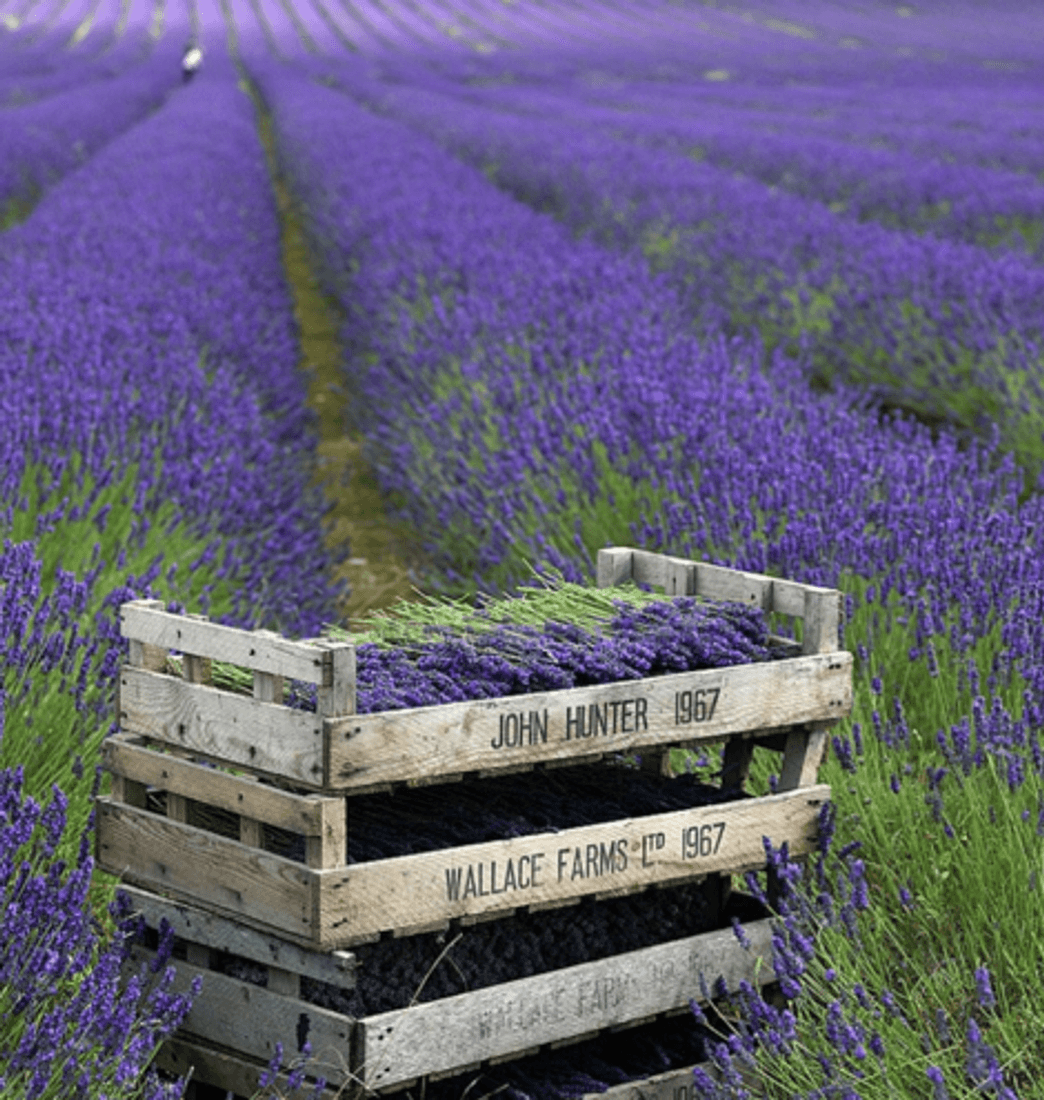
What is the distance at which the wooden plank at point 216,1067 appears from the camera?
2.22m

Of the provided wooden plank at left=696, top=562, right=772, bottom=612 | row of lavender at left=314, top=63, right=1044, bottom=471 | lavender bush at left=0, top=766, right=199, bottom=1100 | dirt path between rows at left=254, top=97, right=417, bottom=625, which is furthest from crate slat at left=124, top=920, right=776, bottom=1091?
row of lavender at left=314, top=63, right=1044, bottom=471

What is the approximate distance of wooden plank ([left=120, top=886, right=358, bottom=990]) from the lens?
2123 millimetres

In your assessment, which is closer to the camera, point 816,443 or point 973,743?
point 973,743

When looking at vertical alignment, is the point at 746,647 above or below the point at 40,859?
above

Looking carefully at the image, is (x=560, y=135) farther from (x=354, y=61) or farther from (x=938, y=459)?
(x=354, y=61)

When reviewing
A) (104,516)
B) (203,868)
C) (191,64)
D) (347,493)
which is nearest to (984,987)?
(203,868)

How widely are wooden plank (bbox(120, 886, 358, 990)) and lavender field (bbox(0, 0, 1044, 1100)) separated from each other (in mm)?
47

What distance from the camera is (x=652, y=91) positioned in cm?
3044

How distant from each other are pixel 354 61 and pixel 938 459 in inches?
1624

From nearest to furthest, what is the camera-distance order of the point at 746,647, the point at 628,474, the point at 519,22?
the point at 746,647, the point at 628,474, the point at 519,22

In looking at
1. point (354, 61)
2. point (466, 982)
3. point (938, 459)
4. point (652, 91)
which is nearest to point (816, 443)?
point (938, 459)

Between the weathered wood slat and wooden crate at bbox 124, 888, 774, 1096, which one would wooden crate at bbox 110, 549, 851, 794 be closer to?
the weathered wood slat

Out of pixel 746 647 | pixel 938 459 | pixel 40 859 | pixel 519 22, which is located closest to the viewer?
pixel 40 859

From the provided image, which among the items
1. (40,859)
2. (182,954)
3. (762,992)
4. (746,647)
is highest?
(746,647)
